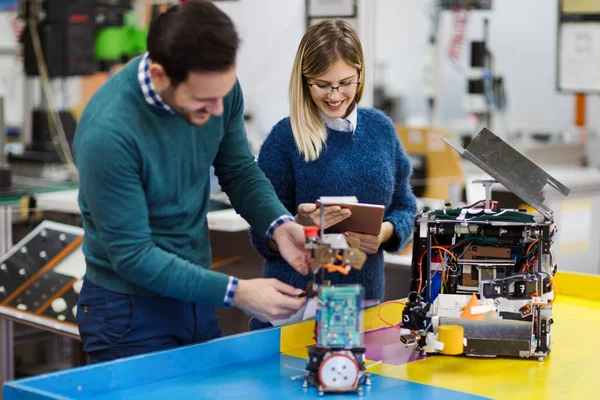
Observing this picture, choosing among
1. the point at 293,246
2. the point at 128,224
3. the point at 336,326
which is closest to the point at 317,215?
the point at 293,246

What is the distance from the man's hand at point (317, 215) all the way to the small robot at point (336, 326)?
0.12m

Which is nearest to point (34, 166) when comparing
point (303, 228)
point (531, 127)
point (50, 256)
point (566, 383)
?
point (50, 256)

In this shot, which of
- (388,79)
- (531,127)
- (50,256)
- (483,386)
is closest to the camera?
(483,386)

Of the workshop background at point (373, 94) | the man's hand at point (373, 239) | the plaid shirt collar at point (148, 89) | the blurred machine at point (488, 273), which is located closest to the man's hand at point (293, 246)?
Answer: the man's hand at point (373, 239)

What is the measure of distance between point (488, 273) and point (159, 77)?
2.65 feet

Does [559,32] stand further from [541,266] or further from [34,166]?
[541,266]

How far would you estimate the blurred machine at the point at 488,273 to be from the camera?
6.14 ft

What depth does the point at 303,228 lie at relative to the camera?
5.85 ft

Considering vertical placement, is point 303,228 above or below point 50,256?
above

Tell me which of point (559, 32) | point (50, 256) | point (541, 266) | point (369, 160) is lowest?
point (50, 256)

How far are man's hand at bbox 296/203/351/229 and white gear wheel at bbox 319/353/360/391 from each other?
11.4 inches

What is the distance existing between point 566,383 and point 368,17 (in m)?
2.30

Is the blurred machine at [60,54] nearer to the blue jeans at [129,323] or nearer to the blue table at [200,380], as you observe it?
the blue jeans at [129,323]

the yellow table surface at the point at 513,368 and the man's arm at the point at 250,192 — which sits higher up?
the man's arm at the point at 250,192
